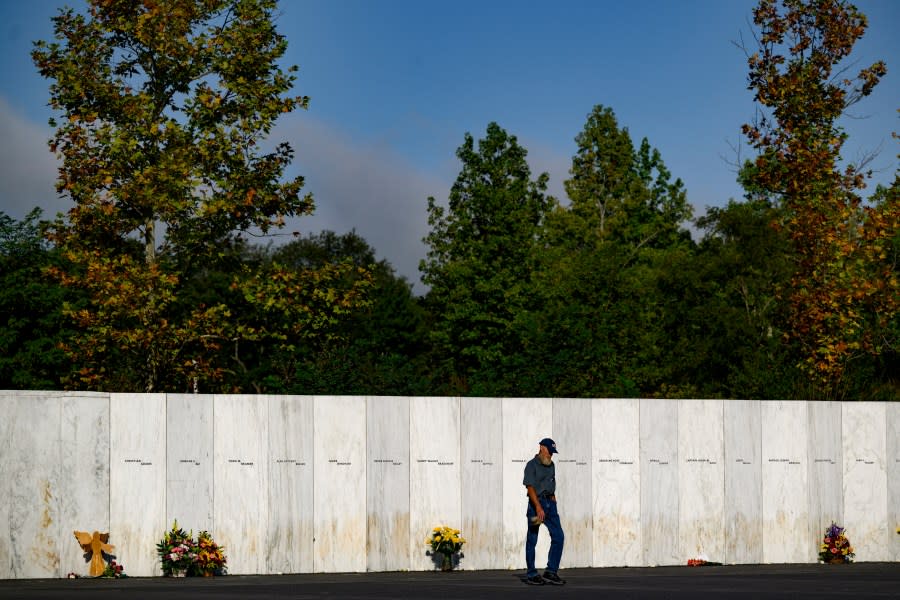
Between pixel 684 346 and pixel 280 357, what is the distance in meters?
30.8

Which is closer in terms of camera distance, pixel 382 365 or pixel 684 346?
pixel 382 365

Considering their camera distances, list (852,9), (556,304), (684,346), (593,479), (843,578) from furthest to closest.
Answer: (556,304) → (684,346) → (852,9) → (593,479) → (843,578)

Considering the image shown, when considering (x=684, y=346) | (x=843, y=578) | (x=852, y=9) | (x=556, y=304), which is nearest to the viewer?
(x=843, y=578)

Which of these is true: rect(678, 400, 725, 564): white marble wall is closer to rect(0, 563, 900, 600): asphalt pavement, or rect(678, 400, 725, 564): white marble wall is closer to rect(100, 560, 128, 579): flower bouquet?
rect(0, 563, 900, 600): asphalt pavement

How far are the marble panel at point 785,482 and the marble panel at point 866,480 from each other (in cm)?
86

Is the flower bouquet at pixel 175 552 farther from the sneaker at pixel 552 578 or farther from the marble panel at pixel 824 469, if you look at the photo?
the marble panel at pixel 824 469

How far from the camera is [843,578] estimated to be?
65.3ft

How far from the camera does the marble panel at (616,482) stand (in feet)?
76.5

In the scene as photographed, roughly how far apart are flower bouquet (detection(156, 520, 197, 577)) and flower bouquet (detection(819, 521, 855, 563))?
1127 centimetres

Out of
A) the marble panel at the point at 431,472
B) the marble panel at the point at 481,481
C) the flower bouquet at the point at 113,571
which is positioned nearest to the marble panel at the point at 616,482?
the marble panel at the point at 481,481

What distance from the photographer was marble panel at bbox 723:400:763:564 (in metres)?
24.2

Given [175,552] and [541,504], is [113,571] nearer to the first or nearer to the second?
[175,552]

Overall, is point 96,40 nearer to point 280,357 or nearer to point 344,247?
point 280,357

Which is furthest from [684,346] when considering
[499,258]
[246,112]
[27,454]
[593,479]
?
[27,454]
